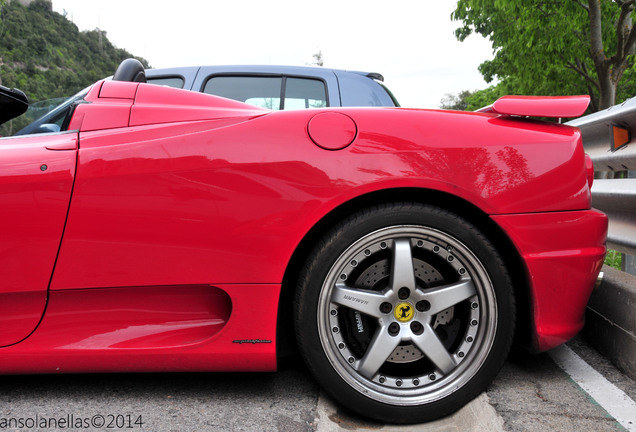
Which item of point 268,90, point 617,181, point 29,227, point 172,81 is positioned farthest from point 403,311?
point 172,81

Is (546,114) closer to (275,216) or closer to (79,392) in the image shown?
(275,216)

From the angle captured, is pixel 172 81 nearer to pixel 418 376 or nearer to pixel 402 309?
pixel 402 309

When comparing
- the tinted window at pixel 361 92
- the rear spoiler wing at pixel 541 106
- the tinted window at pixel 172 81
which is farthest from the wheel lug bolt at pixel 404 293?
the tinted window at pixel 172 81

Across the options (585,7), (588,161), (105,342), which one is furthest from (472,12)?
(105,342)

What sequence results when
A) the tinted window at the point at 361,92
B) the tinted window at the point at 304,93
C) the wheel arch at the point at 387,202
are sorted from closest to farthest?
the wheel arch at the point at 387,202 → the tinted window at the point at 361,92 → the tinted window at the point at 304,93

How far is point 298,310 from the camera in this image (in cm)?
180

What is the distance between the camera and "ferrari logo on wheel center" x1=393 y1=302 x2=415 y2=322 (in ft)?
5.89

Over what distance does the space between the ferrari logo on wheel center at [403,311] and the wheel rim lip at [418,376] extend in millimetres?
218

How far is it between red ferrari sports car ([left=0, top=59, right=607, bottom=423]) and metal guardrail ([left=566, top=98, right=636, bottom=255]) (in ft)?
2.94

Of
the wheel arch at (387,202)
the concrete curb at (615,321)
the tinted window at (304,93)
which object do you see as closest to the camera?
the wheel arch at (387,202)

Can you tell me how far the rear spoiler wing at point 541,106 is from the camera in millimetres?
1849

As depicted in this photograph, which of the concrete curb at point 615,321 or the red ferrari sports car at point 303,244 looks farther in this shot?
the concrete curb at point 615,321

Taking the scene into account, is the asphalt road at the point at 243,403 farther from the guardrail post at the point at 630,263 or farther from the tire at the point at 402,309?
the guardrail post at the point at 630,263

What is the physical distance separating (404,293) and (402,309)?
0.06 m
